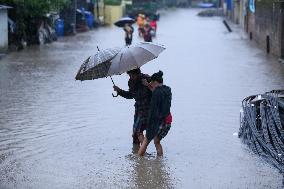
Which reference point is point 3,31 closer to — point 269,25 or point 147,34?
point 147,34

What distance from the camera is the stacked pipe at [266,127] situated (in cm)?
975

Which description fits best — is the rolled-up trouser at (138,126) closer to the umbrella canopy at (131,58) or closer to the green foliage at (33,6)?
the umbrella canopy at (131,58)

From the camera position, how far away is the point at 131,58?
31.8ft

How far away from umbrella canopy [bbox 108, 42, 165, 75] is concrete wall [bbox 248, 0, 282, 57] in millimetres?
15308

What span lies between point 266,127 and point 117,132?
9.38 ft

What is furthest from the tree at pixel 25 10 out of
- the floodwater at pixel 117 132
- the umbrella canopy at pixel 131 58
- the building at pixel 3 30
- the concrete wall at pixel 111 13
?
the concrete wall at pixel 111 13

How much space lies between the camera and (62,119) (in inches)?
521

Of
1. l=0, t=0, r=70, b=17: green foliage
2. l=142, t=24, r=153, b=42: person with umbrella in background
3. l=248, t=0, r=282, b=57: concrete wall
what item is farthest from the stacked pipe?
l=142, t=24, r=153, b=42: person with umbrella in background

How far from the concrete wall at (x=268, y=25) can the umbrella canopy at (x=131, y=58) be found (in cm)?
1531

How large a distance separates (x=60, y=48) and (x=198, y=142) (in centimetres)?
2087

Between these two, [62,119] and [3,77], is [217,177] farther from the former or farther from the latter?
[3,77]

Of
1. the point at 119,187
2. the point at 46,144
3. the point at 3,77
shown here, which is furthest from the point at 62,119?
the point at 3,77

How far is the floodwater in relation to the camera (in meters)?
9.10

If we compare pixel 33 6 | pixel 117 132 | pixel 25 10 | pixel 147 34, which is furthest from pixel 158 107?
pixel 147 34
